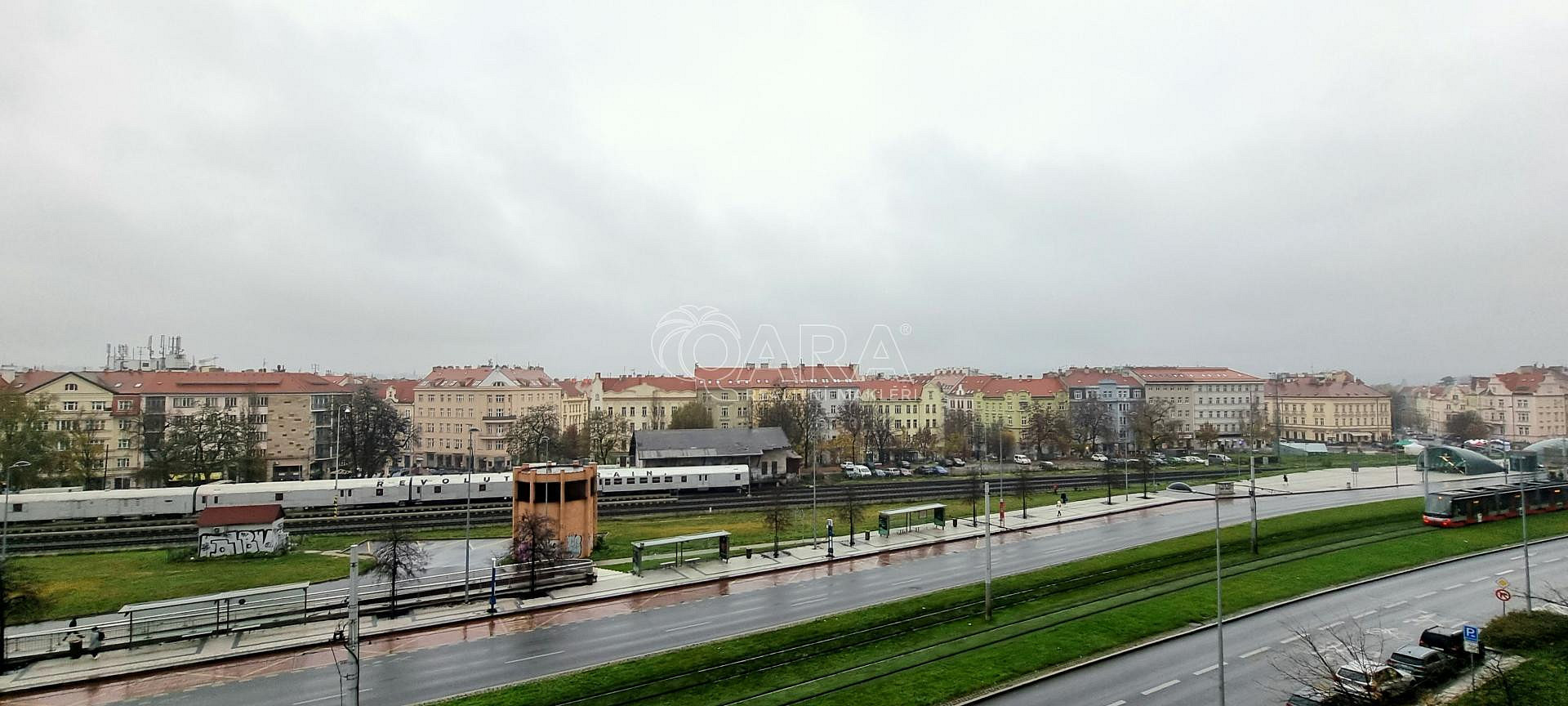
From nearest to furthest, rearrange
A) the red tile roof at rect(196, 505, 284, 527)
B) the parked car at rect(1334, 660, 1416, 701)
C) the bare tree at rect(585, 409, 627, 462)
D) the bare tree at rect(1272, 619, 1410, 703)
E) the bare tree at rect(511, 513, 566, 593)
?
1. the parked car at rect(1334, 660, 1416, 701)
2. the bare tree at rect(1272, 619, 1410, 703)
3. the bare tree at rect(511, 513, 566, 593)
4. the red tile roof at rect(196, 505, 284, 527)
5. the bare tree at rect(585, 409, 627, 462)

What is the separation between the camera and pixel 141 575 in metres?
34.0

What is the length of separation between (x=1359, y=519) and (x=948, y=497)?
81.7 feet

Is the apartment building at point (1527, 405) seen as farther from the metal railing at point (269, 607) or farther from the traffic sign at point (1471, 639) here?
the metal railing at point (269, 607)

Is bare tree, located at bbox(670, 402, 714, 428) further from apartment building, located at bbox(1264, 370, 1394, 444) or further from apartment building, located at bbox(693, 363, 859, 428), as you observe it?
apartment building, located at bbox(1264, 370, 1394, 444)

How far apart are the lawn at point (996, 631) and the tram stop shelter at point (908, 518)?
11158mm

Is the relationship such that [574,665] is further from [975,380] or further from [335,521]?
[975,380]

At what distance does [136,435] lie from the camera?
228 ft

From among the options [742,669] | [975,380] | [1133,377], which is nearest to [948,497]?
[742,669]

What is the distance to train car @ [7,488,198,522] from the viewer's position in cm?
4666

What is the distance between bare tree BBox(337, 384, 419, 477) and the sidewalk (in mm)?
47946

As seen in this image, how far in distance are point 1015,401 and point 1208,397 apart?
31.1m

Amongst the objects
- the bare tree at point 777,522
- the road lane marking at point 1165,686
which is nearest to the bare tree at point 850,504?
the bare tree at point 777,522

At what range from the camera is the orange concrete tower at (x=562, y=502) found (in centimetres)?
3669

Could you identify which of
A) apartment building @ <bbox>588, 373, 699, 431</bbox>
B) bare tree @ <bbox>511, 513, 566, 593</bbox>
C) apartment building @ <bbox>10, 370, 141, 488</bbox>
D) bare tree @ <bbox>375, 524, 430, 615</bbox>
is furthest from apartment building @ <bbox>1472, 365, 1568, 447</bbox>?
apartment building @ <bbox>10, 370, 141, 488</bbox>
